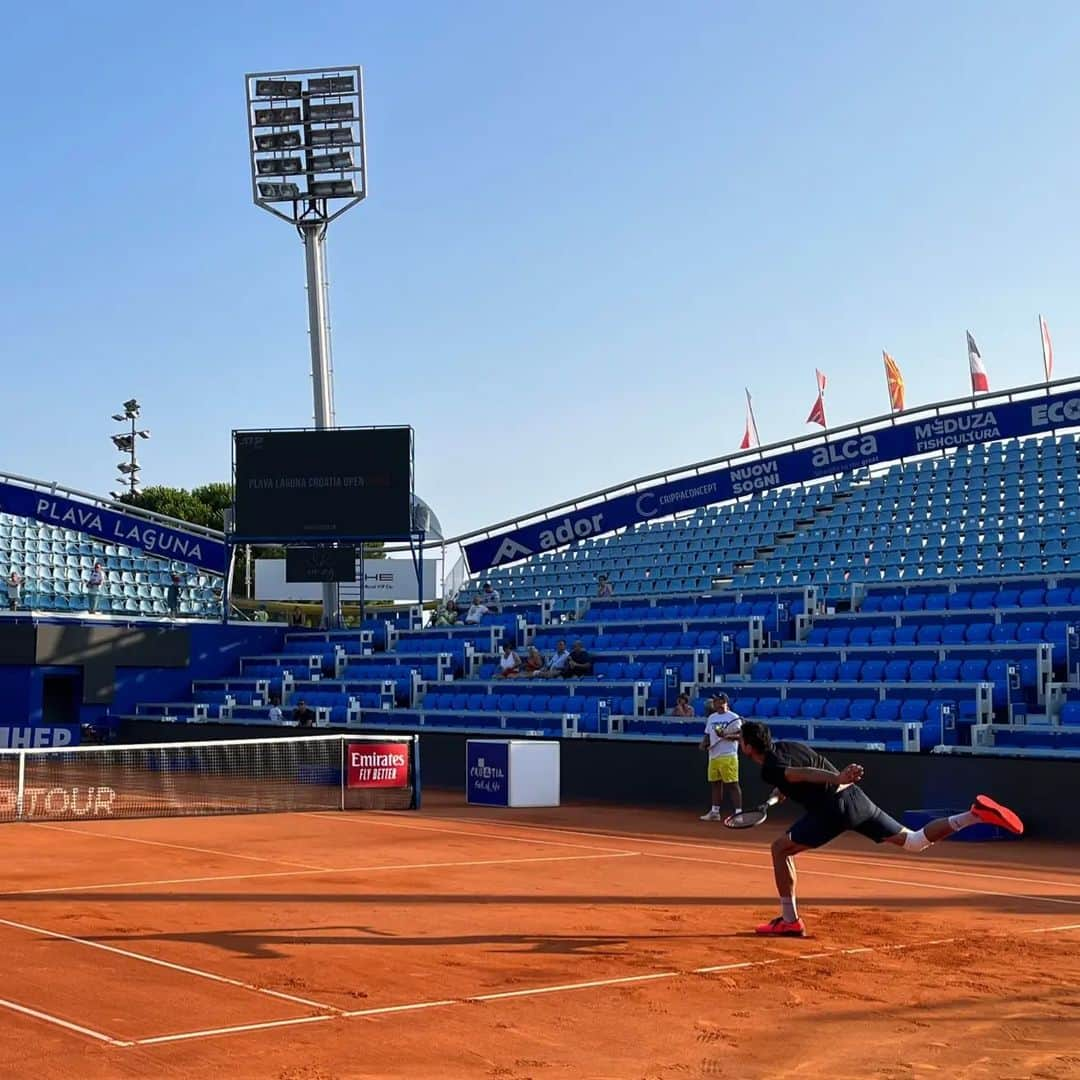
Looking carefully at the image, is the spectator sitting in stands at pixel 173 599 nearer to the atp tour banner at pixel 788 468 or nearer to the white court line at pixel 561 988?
the atp tour banner at pixel 788 468

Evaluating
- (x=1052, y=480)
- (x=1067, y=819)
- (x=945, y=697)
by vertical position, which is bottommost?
(x=1067, y=819)

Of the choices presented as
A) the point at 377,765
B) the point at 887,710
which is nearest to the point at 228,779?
the point at 377,765

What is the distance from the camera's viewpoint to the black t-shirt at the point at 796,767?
10.9 metres

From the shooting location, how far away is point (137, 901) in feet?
41.8

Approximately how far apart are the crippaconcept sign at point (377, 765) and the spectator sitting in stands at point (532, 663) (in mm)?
6637

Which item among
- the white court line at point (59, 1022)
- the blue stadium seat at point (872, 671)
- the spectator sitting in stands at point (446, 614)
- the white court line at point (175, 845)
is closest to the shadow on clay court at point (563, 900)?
the white court line at point (175, 845)

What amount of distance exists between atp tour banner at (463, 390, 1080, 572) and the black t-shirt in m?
25.8

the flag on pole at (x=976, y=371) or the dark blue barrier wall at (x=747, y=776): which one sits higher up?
the flag on pole at (x=976, y=371)

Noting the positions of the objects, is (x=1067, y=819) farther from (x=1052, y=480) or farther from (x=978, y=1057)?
(x=1052, y=480)

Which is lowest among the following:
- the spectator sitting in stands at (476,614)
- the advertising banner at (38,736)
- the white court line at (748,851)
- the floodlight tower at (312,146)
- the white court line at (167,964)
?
the white court line at (748,851)

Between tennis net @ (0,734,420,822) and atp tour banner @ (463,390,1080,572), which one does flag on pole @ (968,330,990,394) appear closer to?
atp tour banner @ (463,390,1080,572)

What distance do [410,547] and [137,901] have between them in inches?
971

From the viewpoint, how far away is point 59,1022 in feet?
25.9

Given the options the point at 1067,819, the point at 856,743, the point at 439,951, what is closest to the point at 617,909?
the point at 439,951
